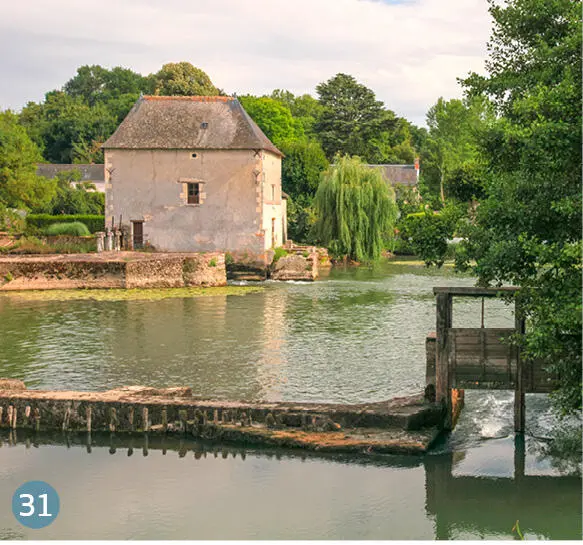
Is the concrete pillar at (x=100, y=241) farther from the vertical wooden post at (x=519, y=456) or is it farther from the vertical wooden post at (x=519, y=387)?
the vertical wooden post at (x=519, y=456)

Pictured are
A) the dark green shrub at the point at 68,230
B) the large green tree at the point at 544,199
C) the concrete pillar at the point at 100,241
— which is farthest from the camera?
the dark green shrub at the point at 68,230

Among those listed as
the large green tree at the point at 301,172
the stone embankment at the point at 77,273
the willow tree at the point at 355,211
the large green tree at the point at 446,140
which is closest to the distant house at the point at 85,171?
the large green tree at the point at 301,172

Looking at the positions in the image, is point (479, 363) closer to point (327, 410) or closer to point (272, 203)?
point (327, 410)

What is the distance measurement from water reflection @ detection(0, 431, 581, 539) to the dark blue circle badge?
0.16m

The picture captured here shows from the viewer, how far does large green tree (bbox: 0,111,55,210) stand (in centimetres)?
3612

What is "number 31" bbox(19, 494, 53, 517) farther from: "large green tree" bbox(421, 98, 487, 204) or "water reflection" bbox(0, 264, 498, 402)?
"large green tree" bbox(421, 98, 487, 204)

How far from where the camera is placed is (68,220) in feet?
142

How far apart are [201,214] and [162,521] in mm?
27862

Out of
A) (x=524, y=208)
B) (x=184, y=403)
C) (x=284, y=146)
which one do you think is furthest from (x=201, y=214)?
(x=524, y=208)

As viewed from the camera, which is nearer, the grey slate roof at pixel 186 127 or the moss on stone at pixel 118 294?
the moss on stone at pixel 118 294

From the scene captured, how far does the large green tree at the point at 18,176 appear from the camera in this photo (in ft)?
119

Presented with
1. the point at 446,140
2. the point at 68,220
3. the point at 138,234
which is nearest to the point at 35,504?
the point at 138,234

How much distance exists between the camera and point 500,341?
12039 millimetres

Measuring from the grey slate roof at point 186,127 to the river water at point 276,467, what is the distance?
17.4 meters
